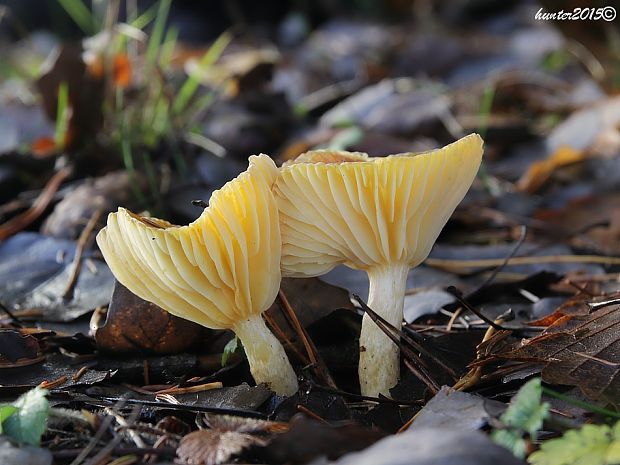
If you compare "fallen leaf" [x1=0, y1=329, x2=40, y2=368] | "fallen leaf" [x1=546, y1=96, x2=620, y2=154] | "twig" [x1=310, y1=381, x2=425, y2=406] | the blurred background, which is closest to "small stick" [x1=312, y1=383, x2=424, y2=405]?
"twig" [x1=310, y1=381, x2=425, y2=406]

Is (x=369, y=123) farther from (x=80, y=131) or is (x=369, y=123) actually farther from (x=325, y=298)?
(x=325, y=298)

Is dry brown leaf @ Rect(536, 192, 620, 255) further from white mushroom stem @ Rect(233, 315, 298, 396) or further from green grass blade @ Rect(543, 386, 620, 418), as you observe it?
white mushroom stem @ Rect(233, 315, 298, 396)

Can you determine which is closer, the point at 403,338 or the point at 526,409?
the point at 526,409

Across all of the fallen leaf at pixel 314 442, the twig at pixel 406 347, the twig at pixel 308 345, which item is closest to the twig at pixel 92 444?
the fallen leaf at pixel 314 442

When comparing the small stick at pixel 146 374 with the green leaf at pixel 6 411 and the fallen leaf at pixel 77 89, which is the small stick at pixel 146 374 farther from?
the fallen leaf at pixel 77 89

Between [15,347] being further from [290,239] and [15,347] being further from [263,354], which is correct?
[290,239]

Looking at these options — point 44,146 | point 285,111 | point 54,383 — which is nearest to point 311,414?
point 54,383
